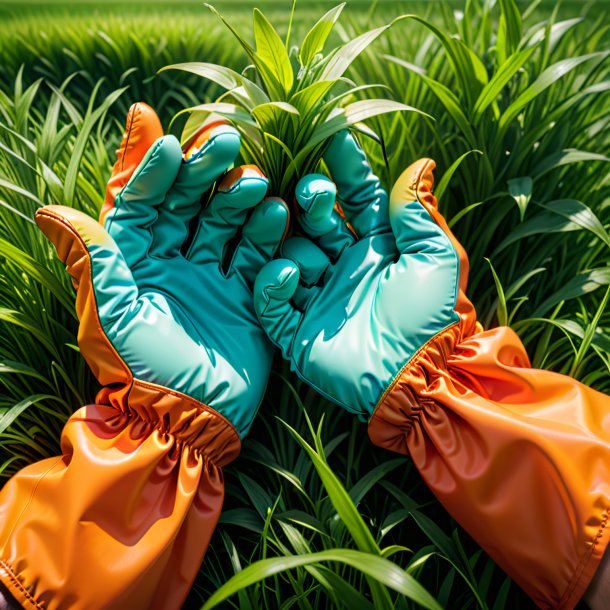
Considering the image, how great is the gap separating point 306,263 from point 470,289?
334 mm

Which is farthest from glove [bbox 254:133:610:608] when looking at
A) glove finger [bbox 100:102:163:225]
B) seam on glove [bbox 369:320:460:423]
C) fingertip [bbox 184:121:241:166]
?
glove finger [bbox 100:102:163:225]

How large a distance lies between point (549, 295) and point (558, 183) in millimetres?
220

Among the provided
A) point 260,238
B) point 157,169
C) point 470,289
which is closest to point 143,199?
point 157,169

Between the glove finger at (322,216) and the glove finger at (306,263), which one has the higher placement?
the glove finger at (322,216)

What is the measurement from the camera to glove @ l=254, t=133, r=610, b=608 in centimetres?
72

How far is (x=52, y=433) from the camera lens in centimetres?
89

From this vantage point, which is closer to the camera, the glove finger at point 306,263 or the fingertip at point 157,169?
the fingertip at point 157,169

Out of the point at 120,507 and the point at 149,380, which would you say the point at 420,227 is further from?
the point at 120,507

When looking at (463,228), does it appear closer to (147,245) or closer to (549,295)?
(549,295)

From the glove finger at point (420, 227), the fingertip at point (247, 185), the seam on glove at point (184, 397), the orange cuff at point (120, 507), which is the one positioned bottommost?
the orange cuff at point (120, 507)

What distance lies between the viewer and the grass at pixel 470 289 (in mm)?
809

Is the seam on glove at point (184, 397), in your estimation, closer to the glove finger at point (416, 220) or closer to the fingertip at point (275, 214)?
the fingertip at point (275, 214)

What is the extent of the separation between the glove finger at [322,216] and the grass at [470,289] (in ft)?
0.60

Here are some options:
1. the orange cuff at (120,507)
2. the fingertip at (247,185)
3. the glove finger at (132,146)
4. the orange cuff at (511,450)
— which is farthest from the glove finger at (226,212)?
the orange cuff at (511,450)
